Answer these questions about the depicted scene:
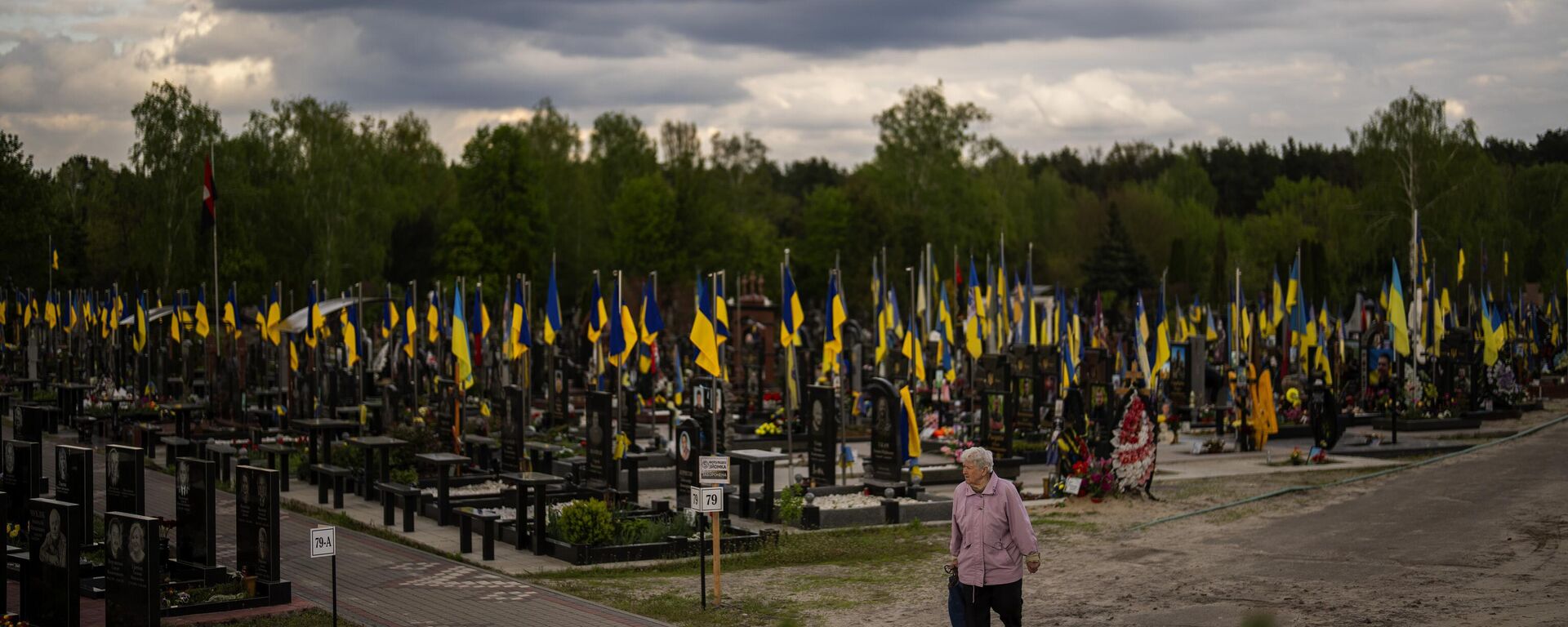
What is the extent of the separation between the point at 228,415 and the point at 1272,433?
2343cm

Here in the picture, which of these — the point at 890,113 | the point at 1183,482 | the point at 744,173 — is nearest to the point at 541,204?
the point at 890,113

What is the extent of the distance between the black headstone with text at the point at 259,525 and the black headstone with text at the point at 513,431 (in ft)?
29.8

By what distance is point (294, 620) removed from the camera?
14.9m

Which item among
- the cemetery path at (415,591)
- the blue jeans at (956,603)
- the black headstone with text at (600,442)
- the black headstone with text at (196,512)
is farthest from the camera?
the black headstone with text at (600,442)

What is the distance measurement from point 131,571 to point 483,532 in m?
6.15

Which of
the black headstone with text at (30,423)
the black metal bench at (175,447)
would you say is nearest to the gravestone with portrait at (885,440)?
the black headstone with text at (30,423)

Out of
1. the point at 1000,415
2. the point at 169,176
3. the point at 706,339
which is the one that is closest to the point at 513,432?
the point at 706,339

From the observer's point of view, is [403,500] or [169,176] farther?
[169,176]

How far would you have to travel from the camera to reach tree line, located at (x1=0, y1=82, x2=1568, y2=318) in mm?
70000

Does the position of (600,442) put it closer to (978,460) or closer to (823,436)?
(823,436)

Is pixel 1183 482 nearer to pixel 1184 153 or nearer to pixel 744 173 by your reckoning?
pixel 744 173

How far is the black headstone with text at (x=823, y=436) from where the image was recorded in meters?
23.7

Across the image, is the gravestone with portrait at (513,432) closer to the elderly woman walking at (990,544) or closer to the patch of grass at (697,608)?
the patch of grass at (697,608)

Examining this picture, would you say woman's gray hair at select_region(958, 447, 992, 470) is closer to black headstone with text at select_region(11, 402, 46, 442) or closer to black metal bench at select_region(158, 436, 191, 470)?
black headstone with text at select_region(11, 402, 46, 442)
